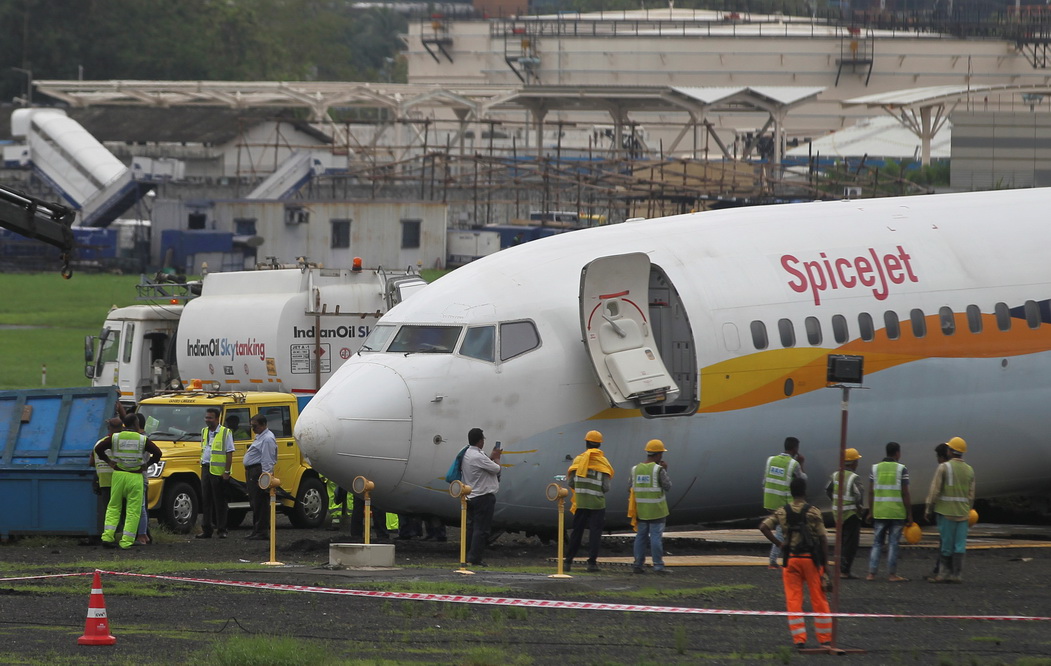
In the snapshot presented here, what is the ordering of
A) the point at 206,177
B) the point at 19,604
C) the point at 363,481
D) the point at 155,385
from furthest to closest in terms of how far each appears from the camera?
1. the point at 206,177
2. the point at 155,385
3. the point at 363,481
4. the point at 19,604

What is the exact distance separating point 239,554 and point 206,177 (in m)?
78.3

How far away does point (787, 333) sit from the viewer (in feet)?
66.7

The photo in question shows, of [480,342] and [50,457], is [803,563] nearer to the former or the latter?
[480,342]

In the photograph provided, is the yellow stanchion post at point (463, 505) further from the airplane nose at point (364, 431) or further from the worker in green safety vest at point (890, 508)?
the worker in green safety vest at point (890, 508)

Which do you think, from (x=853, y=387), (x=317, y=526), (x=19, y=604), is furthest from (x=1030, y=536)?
(x=19, y=604)

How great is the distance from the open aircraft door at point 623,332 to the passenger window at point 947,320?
415 cm

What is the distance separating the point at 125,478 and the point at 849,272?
10078mm

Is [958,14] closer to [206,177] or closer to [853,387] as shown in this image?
[206,177]

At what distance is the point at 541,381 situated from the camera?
1928cm

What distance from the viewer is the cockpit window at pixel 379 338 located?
1986 centimetres

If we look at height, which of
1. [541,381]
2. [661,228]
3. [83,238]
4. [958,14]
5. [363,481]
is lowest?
[363,481]

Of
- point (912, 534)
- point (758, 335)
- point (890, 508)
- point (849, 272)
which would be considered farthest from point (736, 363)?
point (912, 534)

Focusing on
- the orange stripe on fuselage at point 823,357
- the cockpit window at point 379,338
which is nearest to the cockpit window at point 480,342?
the cockpit window at point 379,338

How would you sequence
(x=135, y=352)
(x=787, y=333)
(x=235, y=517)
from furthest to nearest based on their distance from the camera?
(x=135, y=352)
(x=235, y=517)
(x=787, y=333)
